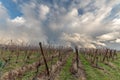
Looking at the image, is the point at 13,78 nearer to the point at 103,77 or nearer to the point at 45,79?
the point at 45,79

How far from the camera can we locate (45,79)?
38.4m

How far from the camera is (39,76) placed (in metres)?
40.9

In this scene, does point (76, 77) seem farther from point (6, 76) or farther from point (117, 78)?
point (6, 76)

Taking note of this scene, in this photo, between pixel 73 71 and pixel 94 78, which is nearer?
pixel 94 78

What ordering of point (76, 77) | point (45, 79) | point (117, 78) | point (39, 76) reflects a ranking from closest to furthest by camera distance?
point (45, 79) < point (39, 76) < point (76, 77) < point (117, 78)

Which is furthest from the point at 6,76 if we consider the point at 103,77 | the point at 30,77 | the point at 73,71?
the point at 103,77

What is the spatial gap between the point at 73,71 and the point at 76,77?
452cm

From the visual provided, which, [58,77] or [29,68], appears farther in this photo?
[29,68]

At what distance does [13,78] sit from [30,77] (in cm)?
317

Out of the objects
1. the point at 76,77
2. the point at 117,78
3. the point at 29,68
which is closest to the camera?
the point at 76,77

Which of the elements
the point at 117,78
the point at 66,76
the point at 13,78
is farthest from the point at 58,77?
the point at 117,78

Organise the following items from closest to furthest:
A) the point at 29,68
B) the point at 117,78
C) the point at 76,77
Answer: the point at 76,77
the point at 117,78
the point at 29,68

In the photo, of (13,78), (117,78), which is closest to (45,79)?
(13,78)

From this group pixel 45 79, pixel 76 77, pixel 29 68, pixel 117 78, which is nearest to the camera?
pixel 45 79
